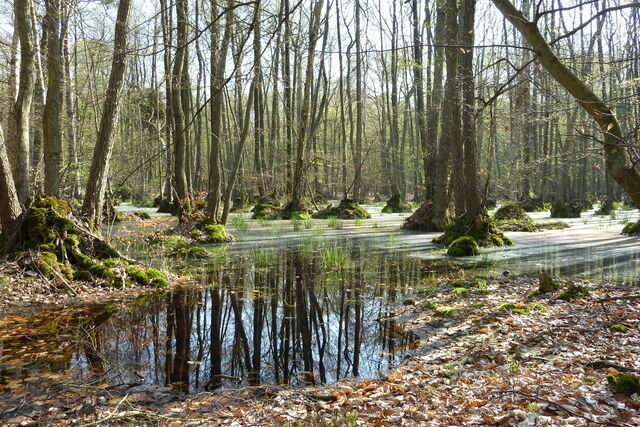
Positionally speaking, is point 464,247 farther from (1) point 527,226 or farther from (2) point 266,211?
(2) point 266,211

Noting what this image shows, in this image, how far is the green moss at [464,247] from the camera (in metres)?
10.7

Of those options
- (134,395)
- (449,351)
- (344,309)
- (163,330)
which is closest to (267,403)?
(134,395)

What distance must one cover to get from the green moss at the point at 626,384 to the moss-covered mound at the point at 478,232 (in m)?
Answer: 8.90

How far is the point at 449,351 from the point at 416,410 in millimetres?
1439

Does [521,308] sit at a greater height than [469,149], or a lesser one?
lesser

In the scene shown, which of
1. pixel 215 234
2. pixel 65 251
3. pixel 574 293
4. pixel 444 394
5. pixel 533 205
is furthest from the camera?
pixel 533 205

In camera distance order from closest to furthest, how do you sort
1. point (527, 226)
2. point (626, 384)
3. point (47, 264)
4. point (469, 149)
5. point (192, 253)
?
1. point (626, 384)
2. point (47, 264)
3. point (192, 253)
4. point (469, 149)
5. point (527, 226)

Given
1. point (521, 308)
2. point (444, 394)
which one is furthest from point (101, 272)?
point (521, 308)

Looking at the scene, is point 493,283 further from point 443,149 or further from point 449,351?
point 443,149

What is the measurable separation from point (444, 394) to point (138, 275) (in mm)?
5769

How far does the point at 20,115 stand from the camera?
26.7ft

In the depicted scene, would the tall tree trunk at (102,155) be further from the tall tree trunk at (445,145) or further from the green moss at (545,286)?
the tall tree trunk at (445,145)

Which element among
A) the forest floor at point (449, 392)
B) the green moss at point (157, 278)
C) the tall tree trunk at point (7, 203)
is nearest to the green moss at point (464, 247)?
the forest floor at point (449, 392)

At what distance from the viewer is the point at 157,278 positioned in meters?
7.55
